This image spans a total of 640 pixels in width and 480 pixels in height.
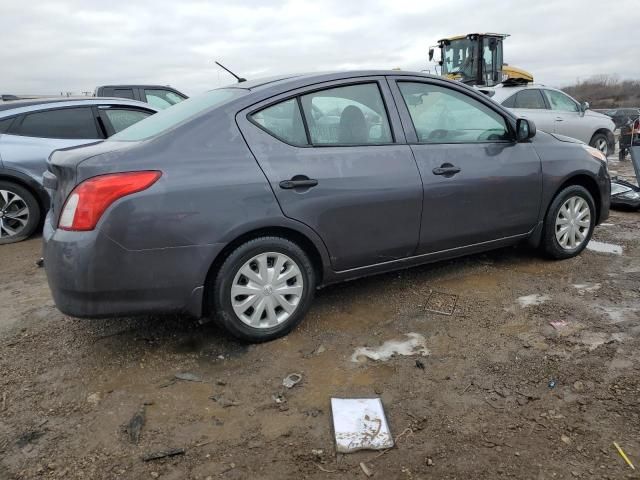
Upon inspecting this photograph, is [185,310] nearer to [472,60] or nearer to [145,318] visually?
[145,318]

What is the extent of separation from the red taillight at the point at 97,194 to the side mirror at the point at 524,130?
2.81 metres

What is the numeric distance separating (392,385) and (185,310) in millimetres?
1226

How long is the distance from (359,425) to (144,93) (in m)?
9.82

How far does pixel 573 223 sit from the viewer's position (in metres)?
4.48

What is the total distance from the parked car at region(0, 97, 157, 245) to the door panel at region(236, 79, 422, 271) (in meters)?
3.75

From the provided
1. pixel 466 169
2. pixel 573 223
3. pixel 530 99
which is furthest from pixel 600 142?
pixel 466 169

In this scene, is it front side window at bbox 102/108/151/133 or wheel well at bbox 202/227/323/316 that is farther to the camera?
front side window at bbox 102/108/151/133

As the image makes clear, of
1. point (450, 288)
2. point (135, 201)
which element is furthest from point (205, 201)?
point (450, 288)

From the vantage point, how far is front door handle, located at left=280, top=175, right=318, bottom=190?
10.0ft

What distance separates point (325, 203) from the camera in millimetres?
3182

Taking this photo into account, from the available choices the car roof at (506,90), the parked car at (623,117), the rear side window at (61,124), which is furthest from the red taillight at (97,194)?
the parked car at (623,117)

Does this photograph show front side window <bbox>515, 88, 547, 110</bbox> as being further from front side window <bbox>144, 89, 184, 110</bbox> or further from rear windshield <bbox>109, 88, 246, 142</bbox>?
rear windshield <bbox>109, 88, 246, 142</bbox>

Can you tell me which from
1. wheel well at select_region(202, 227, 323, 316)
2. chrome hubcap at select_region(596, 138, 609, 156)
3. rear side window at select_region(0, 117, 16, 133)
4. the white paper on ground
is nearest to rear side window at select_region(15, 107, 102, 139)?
rear side window at select_region(0, 117, 16, 133)

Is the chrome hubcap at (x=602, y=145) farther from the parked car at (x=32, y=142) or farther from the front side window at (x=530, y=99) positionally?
the parked car at (x=32, y=142)
